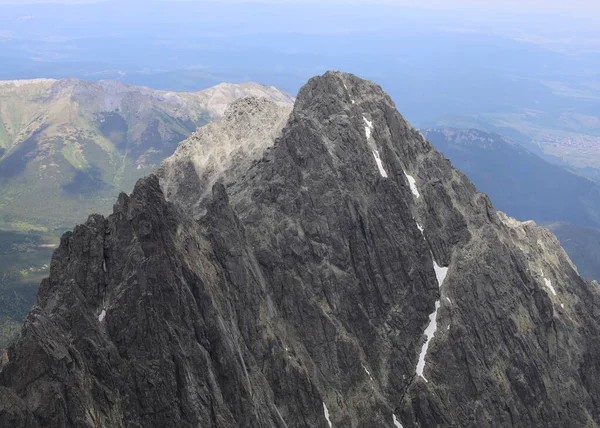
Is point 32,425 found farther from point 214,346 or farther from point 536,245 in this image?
point 536,245

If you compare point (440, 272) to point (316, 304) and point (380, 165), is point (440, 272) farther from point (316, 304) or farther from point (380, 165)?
point (316, 304)

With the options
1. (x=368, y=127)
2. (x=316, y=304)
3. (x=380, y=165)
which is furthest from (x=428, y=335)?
(x=368, y=127)

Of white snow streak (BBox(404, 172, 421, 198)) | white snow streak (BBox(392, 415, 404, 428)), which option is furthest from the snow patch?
Answer: white snow streak (BBox(404, 172, 421, 198))

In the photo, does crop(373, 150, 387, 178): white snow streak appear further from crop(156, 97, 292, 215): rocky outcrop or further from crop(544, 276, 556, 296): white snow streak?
crop(544, 276, 556, 296): white snow streak

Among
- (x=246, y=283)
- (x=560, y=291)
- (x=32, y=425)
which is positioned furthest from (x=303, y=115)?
(x=32, y=425)

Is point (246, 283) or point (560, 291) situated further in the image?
point (560, 291)

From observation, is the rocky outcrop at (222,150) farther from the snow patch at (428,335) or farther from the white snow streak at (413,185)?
the snow patch at (428,335)

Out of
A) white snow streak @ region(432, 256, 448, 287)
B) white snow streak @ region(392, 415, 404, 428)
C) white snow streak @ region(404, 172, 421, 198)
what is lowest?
white snow streak @ region(392, 415, 404, 428)
